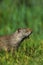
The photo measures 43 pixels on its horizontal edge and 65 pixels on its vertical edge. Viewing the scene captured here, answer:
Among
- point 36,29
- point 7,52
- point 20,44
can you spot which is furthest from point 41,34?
point 7,52

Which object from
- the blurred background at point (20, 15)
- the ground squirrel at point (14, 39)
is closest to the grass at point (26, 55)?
the ground squirrel at point (14, 39)

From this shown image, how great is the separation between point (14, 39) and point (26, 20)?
2.58 meters

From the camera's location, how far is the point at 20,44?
8.49 m

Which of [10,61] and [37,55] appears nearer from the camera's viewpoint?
[10,61]

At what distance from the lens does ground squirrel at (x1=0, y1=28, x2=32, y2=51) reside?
8328 millimetres

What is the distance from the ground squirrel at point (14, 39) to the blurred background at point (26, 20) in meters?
0.14

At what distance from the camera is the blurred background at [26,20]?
8289mm

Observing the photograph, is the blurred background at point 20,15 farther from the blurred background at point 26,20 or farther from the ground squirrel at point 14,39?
the ground squirrel at point 14,39

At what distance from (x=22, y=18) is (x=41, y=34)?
4.51 feet

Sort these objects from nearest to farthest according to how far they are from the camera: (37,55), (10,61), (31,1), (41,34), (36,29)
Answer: (10,61) < (37,55) < (41,34) < (36,29) < (31,1)

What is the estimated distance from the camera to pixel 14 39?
8.49 metres

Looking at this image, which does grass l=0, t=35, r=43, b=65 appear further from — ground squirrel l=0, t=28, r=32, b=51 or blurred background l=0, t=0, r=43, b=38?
blurred background l=0, t=0, r=43, b=38

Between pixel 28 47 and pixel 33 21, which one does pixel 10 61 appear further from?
pixel 33 21

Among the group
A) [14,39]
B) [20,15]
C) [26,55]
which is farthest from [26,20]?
[26,55]
